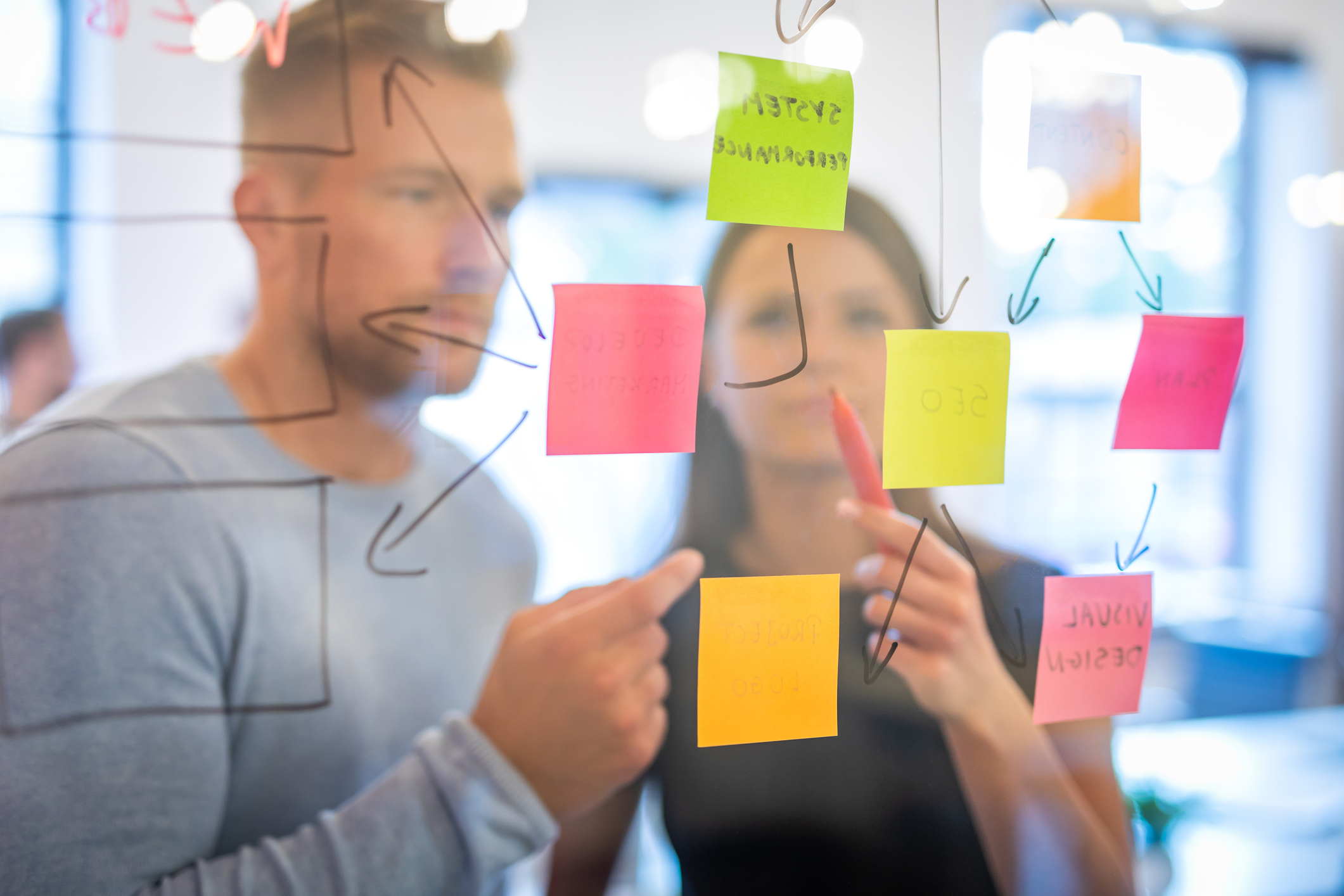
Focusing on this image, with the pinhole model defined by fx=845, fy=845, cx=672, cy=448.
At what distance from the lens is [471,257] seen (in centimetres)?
54

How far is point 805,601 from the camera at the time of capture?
0.61 metres

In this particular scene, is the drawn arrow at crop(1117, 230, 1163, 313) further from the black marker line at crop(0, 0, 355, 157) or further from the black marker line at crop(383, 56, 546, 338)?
the black marker line at crop(0, 0, 355, 157)

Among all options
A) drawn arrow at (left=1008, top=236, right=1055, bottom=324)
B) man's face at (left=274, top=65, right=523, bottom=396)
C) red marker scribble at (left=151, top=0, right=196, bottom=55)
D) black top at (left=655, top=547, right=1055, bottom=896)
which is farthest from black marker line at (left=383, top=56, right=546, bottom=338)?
drawn arrow at (left=1008, top=236, right=1055, bottom=324)

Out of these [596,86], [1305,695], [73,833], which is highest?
[596,86]

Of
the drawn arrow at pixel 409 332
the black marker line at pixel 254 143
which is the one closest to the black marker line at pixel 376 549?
the drawn arrow at pixel 409 332

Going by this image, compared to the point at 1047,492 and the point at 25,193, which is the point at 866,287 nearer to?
the point at 1047,492

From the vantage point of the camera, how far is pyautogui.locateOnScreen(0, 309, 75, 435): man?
475mm

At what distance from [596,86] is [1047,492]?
47 cm

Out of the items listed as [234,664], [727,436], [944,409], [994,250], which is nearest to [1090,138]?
[994,250]

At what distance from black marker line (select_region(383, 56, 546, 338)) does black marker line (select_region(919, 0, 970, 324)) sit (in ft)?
0.96

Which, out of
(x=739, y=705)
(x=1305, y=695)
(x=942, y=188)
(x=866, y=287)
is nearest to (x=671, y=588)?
(x=739, y=705)

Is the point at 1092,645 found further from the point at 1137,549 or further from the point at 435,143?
the point at 435,143

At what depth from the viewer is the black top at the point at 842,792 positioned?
24.0 inches

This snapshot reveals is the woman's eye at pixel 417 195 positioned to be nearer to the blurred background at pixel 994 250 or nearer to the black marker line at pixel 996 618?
the blurred background at pixel 994 250
